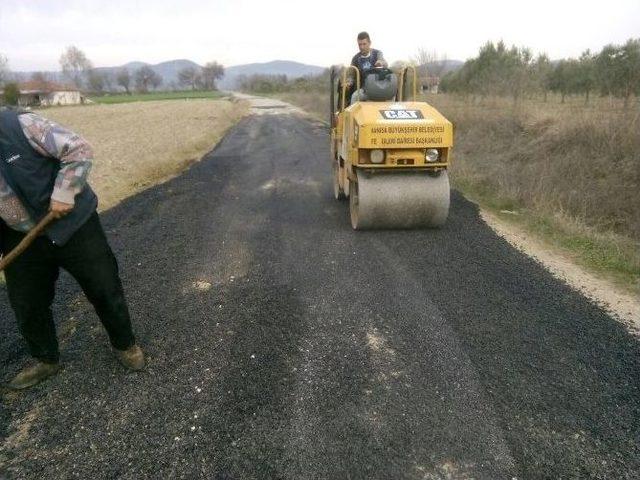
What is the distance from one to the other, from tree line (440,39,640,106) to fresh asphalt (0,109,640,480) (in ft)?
22.2

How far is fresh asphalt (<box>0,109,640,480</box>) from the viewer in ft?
7.73

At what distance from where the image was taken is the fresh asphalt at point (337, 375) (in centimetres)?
236

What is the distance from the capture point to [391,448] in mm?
2396

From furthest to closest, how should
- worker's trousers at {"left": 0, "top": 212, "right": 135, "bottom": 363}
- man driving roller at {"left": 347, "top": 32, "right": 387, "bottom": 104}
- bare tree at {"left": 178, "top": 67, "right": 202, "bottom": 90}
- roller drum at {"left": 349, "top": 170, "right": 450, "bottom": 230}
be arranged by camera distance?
bare tree at {"left": 178, "top": 67, "right": 202, "bottom": 90} → man driving roller at {"left": 347, "top": 32, "right": 387, "bottom": 104} → roller drum at {"left": 349, "top": 170, "right": 450, "bottom": 230} → worker's trousers at {"left": 0, "top": 212, "right": 135, "bottom": 363}

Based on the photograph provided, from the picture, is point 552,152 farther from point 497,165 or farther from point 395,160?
point 395,160

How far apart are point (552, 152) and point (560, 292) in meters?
6.09

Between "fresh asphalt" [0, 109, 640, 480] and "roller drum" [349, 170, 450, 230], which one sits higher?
"roller drum" [349, 170, 450, 230]

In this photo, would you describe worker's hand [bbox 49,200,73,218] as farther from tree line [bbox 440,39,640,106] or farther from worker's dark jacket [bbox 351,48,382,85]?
tree line [bbox 440,39,640,106]

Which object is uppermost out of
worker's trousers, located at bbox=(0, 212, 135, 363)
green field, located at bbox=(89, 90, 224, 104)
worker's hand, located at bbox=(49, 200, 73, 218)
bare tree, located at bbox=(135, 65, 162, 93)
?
bare tree, located at bbox=(135, 65, 162, 93)

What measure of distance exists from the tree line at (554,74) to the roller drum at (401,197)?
5.36 metres

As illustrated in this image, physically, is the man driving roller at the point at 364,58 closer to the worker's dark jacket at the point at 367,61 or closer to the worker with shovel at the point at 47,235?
the worker's dark jacket at the point at 367,61

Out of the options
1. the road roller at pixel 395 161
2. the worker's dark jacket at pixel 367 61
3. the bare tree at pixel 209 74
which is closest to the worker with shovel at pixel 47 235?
the road roller at pixel 395 161

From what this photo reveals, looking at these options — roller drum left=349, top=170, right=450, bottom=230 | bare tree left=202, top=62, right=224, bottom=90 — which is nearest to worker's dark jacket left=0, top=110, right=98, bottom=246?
roller drum left=349, top=170, right=450, bottom=230

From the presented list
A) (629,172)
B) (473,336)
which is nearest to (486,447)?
(473,336)
